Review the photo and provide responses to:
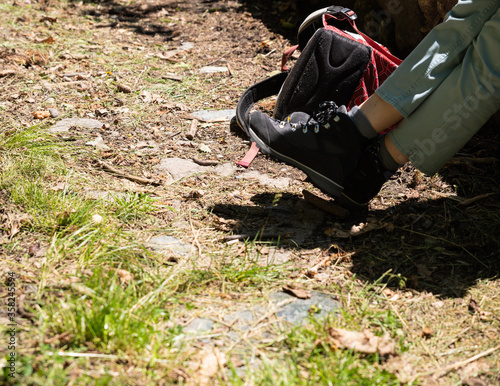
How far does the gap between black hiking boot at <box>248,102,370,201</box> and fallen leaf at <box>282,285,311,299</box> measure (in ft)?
2.16

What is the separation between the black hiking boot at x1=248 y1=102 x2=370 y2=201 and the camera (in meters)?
2.40

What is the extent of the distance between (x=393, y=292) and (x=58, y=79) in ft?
9.83

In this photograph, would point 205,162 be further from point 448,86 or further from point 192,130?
point 448,86

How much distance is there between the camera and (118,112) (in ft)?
11.3

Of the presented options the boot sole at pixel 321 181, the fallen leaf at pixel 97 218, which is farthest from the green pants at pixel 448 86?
the fallen leaf at pixel 97 218

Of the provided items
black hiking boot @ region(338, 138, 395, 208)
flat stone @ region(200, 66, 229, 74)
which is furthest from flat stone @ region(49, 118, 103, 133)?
black hiking boot @ region(338, 138, 395, 208)

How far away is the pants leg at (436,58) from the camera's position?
212 cm

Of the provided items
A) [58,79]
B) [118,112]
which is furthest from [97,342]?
[58,79]

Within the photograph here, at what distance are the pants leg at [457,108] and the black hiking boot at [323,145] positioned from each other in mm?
219

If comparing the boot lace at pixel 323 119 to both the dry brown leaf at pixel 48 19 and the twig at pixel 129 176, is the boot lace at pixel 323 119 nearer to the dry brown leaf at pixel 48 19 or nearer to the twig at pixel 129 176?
the twig at pixel 129 176

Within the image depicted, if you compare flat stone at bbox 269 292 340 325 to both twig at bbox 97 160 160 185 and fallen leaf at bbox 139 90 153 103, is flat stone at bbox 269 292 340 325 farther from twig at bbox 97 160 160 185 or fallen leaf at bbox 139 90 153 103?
fallen leaf at bbox 139 90 153 103

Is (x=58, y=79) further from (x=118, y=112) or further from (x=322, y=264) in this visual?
(x=322, y=264)

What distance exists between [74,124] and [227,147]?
100 cm

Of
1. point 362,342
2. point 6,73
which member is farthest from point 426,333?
point 6,73
